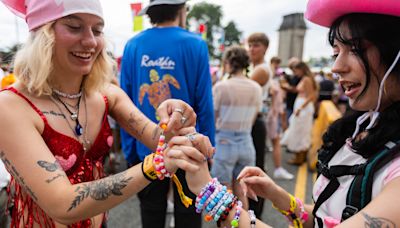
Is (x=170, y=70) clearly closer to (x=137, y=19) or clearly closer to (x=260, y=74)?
(x=260, y=74)

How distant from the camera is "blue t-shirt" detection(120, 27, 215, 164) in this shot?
2314 millimetres

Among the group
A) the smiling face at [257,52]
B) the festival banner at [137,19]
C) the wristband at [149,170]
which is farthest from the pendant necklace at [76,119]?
the festival banner at [137,19]

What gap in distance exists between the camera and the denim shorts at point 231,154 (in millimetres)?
3264

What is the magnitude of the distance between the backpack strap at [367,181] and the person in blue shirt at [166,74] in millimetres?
1408

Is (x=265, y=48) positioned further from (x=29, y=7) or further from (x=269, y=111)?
(x=29, y=7)

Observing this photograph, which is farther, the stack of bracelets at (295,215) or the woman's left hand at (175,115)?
the stack of bracelets at (295,215)

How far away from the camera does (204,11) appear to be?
6281 cm

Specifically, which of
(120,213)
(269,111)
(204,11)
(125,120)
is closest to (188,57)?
(125,120)

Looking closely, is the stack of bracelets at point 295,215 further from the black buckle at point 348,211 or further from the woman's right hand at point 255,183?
the black buckle at point 348,211

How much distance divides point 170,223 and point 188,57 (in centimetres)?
201

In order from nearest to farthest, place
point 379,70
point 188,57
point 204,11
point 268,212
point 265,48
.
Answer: point 379,70, point 188,57, point 268,212, point 265,48, point 204,11

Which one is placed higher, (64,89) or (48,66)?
(48,66)

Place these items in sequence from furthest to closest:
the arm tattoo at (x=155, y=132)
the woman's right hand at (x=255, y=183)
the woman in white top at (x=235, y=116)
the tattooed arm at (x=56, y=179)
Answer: the woman in white top at (x=235, y=116)
the arm tattoo at (x=155, y=132)
the woman's right hand at (x=255, y=183)
the tattooed arm at (x=56, y=179)

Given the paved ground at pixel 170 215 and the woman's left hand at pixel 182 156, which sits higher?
the woman's left hand at pixel 182 156
